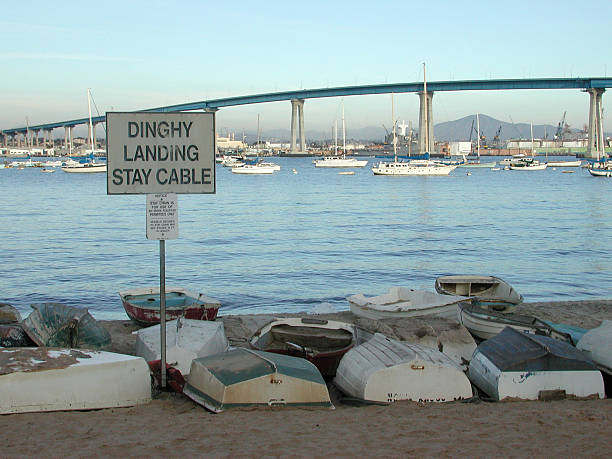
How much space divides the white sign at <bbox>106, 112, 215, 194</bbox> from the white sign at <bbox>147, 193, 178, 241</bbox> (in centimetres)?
8

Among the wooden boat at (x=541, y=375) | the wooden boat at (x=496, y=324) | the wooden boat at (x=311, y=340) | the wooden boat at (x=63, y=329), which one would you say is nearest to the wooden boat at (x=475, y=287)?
the wooden boat at (x=496, y=324)

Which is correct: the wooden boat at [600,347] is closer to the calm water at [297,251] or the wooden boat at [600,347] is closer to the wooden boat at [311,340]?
the wooden boat at [311,340]

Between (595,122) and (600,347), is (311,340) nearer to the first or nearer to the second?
(600,347)

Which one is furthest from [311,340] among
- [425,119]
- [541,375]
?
[425,119]

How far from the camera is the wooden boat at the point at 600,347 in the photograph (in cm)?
798

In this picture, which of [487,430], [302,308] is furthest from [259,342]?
[302,308]

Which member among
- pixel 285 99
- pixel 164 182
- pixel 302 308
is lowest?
pixel 302 308

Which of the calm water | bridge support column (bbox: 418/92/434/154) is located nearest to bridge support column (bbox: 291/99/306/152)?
bridge support column (bbox: 418/92/434/154)

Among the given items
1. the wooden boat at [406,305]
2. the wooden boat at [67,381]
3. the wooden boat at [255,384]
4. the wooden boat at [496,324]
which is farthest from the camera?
the wooden boat at [406,305]

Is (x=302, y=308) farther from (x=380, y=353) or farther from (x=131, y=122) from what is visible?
(x=131, y=122)

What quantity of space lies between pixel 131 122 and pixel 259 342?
3660 millimetres

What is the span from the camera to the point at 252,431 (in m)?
5.77

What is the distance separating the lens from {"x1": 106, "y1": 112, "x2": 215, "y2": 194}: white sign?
6633 millimetres

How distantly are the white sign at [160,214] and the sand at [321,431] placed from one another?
1.75 meters
